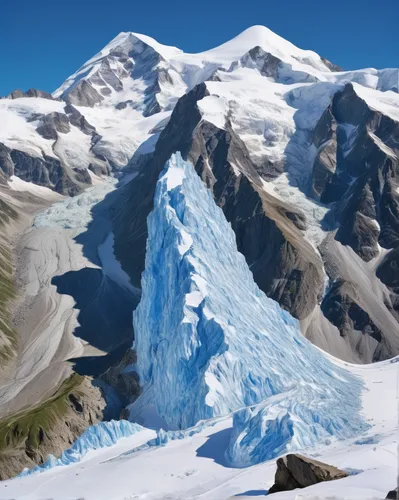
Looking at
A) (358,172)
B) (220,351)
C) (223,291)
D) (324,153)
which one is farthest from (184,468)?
(324,153)

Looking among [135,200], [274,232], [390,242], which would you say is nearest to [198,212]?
[274,232]

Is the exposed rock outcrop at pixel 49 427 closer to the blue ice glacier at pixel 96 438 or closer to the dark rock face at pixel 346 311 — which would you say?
the blue ice glacier at pixel 96 438

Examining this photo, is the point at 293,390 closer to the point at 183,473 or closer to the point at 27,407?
the point at 183,473

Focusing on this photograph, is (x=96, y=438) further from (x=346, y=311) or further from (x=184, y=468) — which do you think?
(x=346, y=311)

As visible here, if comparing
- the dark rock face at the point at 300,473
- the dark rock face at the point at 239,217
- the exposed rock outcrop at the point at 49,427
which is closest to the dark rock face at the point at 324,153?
the dark rock face at the point at 239,217

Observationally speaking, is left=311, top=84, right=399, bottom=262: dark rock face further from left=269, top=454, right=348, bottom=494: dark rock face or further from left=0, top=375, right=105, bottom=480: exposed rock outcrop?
left=269, top=454, right=348, bottom=494: dark rock face

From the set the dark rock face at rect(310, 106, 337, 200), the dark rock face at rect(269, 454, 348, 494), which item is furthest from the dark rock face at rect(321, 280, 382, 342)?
the dark rock face at rect(269, 454, 348, 494)
